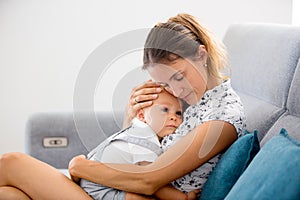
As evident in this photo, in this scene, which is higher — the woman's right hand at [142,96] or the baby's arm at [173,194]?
the woman's right hand at [142,96]

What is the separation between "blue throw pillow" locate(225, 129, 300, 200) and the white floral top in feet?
0.85

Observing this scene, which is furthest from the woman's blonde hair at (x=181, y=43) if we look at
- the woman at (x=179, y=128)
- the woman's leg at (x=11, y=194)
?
the woman's leg at (x=11, y=194)

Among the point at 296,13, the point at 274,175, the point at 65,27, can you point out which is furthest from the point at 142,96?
the point at 65,27

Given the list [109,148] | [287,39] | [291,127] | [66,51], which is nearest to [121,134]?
[109,148]

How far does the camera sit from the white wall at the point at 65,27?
325 cm

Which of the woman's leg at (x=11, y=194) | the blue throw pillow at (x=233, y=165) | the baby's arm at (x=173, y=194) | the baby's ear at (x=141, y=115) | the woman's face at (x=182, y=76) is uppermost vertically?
the woman's face at (x=182, y=76)

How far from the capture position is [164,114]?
5.65 ft

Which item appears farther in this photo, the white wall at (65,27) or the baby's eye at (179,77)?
the white wall at (65,27)

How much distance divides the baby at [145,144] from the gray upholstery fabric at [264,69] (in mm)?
321

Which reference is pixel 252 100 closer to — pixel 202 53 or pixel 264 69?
pixel 264 69

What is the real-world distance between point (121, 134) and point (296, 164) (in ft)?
2.51

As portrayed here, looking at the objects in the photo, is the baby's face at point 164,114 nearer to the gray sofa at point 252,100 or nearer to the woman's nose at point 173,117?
the woman's nose at point 173,117

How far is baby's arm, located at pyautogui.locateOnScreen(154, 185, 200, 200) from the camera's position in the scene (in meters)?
1.64

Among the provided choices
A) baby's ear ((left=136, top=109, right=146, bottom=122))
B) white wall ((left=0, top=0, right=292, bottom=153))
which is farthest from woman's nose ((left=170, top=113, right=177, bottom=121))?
white wall ((left=0, top=0, right=292, bottom=153))
